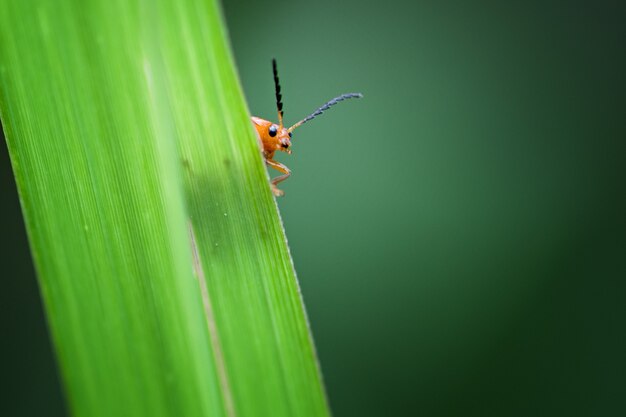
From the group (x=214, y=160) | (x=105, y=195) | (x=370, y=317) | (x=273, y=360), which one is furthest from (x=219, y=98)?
(x=370, y=317)

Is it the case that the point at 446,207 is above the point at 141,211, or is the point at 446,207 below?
above

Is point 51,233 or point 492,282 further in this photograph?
point 492,282

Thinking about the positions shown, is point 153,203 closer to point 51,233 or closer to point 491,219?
point 51,233

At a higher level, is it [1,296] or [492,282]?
[1,296]

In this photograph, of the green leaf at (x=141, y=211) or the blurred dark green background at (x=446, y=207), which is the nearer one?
the green leaf at (x=141, y=211)

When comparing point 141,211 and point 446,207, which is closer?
point 141,211
